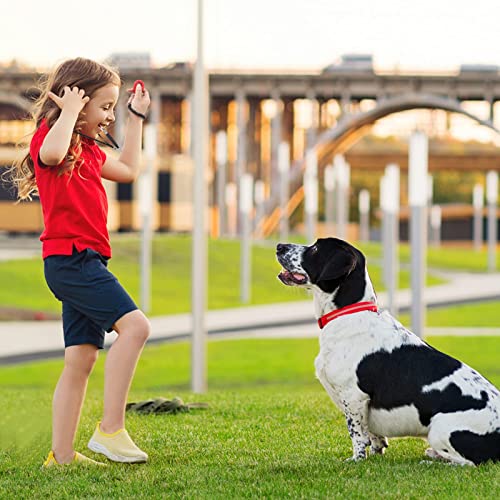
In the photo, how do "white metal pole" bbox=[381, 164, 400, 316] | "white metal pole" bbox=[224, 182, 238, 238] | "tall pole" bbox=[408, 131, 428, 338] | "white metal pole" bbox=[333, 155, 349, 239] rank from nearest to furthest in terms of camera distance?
"tall pole" bbox=[408, 131, 428, 338], "white metal pole" bbox=[381, 164, 400, 316], "white metal pole" bbox=[333, 155, 349, 239], "white metal pole" bbox=[224, 182, 238, 238]

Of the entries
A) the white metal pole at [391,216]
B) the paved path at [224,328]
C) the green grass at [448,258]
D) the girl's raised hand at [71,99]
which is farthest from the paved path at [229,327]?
the green grass at [448,258]

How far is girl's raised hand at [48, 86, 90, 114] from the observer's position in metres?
5.18

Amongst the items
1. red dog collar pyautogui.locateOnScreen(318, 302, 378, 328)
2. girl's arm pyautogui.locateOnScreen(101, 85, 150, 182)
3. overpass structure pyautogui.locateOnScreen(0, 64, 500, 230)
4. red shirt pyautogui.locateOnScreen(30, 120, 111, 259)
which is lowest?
red dog collar pyautogui.locateOnScreen(318, 302, 378, 328)

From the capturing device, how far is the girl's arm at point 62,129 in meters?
5.11

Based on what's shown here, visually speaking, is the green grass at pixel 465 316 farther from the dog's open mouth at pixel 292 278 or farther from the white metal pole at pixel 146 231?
the dog's open mouth at pixel 292 278

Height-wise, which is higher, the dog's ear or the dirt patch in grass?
the dog's ear

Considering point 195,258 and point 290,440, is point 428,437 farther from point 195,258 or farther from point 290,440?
point 195,258

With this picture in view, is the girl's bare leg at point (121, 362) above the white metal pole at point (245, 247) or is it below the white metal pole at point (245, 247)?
above

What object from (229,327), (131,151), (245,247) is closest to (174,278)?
(245,247)

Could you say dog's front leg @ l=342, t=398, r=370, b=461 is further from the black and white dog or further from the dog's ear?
the dog's ear

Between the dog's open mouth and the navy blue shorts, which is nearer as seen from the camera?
the navy blue shorts

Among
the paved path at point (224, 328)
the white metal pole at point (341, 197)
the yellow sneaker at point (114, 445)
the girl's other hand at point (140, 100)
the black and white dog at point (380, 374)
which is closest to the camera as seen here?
the black and white dog at point (380, 374)

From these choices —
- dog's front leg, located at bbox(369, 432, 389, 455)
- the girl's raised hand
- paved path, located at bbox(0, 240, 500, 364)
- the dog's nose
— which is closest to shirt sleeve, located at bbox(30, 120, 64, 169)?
the girl's raised hand

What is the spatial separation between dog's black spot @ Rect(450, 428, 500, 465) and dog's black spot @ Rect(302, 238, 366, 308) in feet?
2.48
